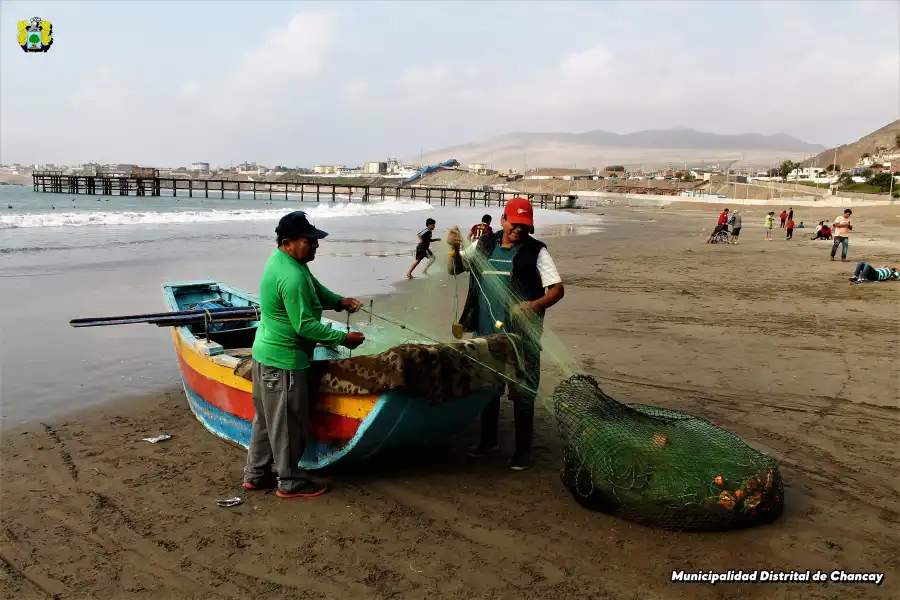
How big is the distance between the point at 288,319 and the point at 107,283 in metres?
12.1

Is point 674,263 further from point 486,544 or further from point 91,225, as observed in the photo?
point 91,225

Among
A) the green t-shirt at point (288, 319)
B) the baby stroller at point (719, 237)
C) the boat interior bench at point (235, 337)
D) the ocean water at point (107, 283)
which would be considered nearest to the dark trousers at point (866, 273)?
the ocean water at point (107, 283)

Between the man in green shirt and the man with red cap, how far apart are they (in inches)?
48.6

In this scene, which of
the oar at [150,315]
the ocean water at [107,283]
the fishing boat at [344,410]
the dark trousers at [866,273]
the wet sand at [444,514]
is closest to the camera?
the wet sand at [444,514]

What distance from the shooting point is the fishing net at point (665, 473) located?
4258 millimetres

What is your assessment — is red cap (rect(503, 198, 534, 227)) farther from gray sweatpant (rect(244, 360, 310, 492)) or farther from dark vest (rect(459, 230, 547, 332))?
gray sweatpant (rect(244, 360, 310, 492))

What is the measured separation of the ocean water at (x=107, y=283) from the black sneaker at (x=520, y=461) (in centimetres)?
442

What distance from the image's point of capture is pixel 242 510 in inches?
183

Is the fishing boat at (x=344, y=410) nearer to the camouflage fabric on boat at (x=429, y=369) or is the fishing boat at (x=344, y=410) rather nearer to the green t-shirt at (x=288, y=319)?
the camouflage fabric on boat at (x=429, y=369)

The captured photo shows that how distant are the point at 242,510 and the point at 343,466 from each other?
84 centimetres

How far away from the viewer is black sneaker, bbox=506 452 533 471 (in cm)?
534

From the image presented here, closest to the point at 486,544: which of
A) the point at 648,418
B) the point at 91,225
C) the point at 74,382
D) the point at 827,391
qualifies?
the point at 648,418

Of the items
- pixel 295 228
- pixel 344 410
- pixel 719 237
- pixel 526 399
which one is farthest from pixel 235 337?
pixel 719 237

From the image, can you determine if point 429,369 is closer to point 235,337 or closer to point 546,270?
point 546,270
